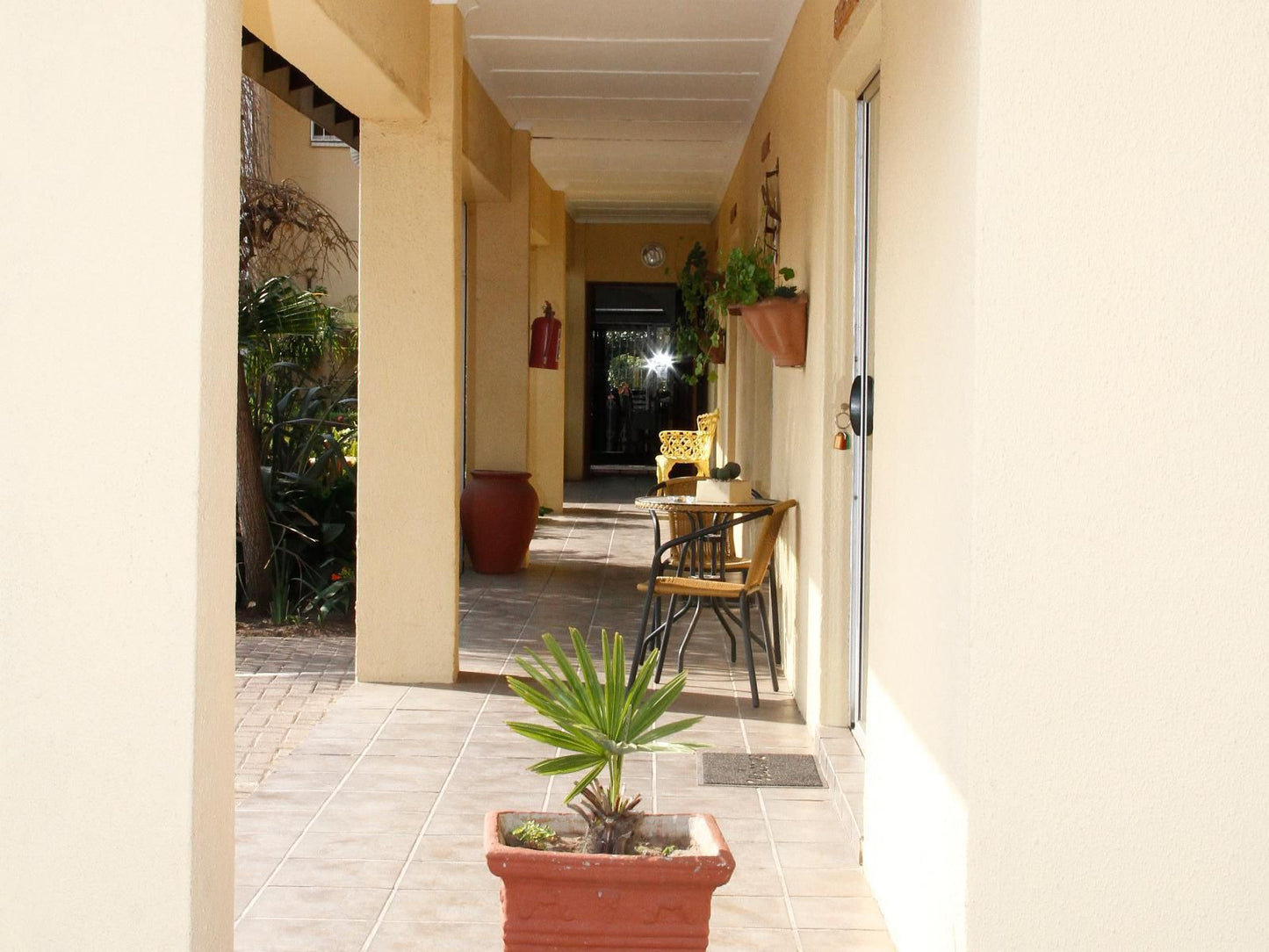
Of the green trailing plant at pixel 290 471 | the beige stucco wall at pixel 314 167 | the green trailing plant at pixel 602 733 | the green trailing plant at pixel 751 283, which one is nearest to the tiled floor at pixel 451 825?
the green trailing plant at pixel 602 733

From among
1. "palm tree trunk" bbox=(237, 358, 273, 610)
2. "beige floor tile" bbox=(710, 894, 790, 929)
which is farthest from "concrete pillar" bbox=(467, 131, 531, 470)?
"beige floor tile" bbox=(710, 894, 790, 929)

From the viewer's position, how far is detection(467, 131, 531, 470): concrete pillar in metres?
9.03

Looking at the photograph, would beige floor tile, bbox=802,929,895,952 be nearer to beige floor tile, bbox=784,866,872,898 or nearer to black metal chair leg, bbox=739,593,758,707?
beige floor tile, bbox=784,866,872,898

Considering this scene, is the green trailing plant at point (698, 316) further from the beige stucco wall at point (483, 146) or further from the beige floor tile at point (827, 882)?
the beige floor tile at point (827, 882)

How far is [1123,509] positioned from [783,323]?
301 cm

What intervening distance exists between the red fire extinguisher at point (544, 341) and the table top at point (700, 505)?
4.01 meters

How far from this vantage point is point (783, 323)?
17.1ft

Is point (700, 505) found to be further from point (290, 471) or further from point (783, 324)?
point (290, 471)

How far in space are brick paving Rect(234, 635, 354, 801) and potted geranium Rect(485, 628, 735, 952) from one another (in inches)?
81.3

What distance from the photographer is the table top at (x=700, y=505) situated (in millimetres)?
5445

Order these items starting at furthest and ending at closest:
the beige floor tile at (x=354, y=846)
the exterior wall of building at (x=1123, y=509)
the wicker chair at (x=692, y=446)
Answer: the wicker chair at (x=692, y=446) → the beige floor tile at (x=354, y=846) → the exterior wall of building at (x=1123, y=509)

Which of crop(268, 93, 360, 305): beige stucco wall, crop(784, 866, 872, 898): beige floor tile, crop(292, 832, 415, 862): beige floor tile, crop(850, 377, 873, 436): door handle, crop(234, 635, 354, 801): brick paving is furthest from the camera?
crop(268, 93, 360, 305): beige stucco wall

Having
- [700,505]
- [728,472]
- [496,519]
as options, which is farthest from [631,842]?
[496,519]

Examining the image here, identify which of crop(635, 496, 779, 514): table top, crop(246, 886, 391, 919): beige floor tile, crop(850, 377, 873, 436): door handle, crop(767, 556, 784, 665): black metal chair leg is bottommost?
crop(246, 886, 391, 919): beige floor tile
